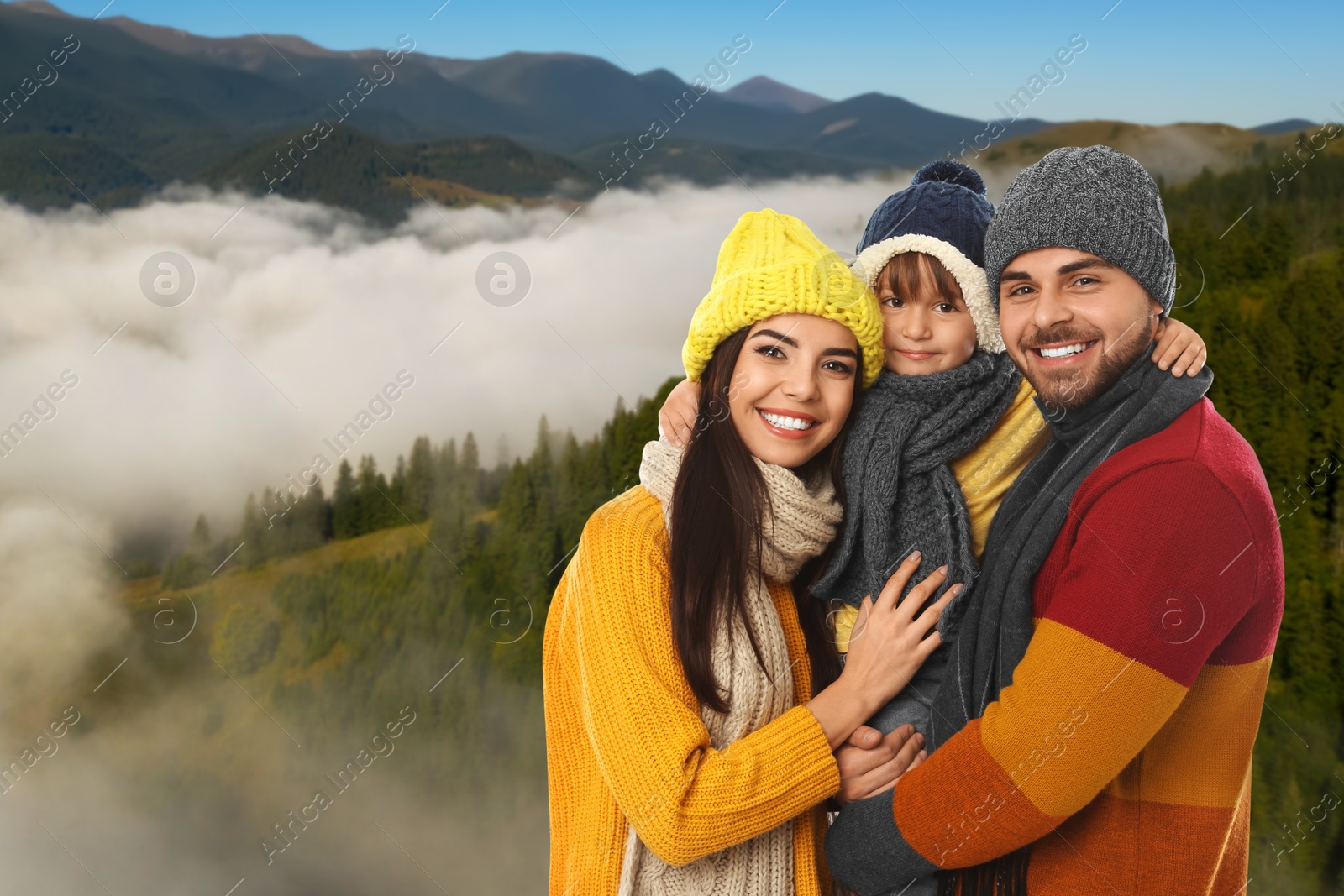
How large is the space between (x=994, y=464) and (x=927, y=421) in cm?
23

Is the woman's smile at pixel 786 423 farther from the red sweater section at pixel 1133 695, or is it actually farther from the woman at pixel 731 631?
the red sweater section at pixel 1133 695

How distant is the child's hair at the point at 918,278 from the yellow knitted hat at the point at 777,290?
179 mm

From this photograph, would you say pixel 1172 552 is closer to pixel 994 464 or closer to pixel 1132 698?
pixel 1132 698

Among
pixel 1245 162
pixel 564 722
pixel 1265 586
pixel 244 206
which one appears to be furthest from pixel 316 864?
pixel 1245 162

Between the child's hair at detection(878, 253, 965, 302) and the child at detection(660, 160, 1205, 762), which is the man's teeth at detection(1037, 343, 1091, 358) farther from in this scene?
the child's hair at detection(878, 253, 965, 302)

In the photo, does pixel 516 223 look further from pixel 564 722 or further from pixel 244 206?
pixel 564 722

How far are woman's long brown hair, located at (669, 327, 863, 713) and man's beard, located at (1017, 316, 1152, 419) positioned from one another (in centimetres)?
46

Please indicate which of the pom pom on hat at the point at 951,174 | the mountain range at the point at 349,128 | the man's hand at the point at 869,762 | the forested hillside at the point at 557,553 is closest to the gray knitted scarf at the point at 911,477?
the man's hand at the point at 869,762

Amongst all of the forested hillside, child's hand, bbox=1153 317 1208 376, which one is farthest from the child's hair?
the forested hillside

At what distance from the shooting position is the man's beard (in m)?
1.83

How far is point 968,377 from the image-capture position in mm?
2203

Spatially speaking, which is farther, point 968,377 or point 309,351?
point 309,351

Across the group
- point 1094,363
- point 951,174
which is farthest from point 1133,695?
point 951,174

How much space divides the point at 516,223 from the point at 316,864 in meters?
10.1
